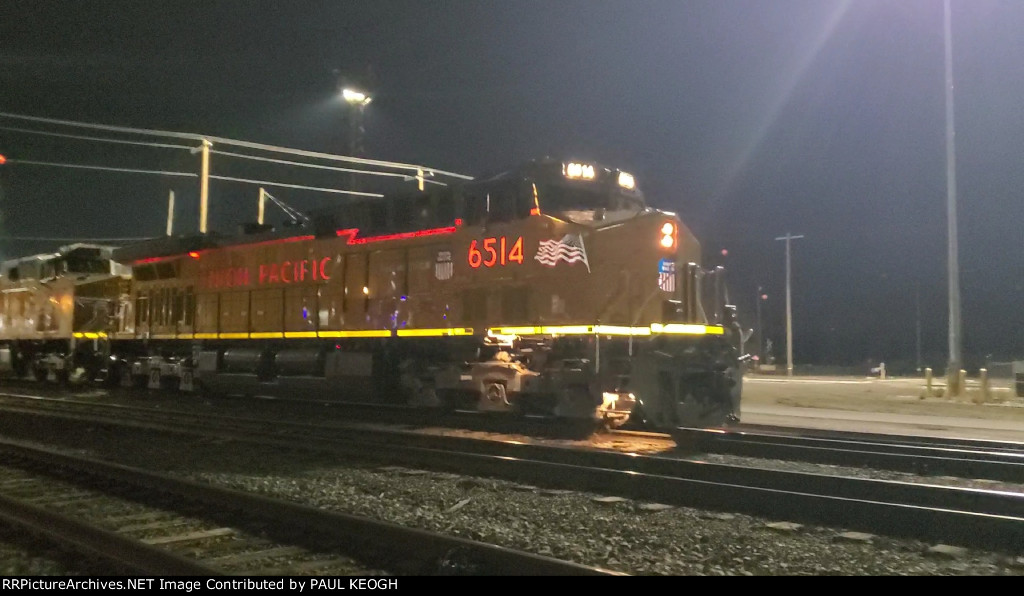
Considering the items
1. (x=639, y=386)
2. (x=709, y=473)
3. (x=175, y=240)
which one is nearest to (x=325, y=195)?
(x=175, y=240)

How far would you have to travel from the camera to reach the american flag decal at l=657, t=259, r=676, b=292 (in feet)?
38.6

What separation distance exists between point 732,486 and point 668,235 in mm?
5231

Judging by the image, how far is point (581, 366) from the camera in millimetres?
11297

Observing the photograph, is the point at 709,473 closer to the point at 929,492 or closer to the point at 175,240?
the point at 929,492

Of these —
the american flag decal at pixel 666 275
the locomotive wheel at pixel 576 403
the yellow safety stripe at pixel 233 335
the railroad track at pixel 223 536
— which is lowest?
the railroad track at pixel 223 536

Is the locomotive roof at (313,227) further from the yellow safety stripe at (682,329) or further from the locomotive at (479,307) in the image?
the yellow safety stripe at (682,329)

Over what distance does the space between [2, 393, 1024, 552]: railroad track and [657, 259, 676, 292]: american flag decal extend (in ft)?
10.5

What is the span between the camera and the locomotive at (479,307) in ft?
38.0

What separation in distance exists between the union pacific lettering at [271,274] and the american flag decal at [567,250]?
548 cm

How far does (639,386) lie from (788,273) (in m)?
36.0

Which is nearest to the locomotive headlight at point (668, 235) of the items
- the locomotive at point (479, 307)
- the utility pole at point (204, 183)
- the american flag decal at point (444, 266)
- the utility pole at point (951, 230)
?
the locomotive at point (479, 307)

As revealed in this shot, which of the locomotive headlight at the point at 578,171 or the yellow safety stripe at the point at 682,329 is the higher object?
the locomotive headlight at the point at 578,171

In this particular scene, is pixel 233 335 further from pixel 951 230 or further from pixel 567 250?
pixel 951 230

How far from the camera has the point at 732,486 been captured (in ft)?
24.5
